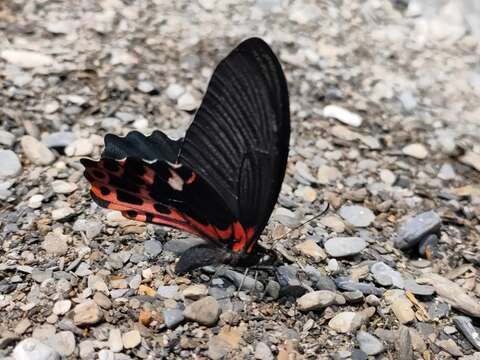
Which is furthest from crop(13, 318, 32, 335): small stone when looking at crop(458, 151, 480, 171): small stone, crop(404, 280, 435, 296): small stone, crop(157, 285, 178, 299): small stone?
crop(458, 151, 480, 171): small stone

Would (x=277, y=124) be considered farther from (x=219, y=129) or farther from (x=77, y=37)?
(x=77, y=37)

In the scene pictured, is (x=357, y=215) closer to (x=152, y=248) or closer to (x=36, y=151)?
(x=152, y=248)

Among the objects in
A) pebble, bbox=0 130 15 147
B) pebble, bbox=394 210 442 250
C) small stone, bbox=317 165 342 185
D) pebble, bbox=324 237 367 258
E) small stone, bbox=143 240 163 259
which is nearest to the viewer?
small stone, bbox=143 240 163 259

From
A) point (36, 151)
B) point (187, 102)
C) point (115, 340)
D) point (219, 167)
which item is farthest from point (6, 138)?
point (115, 340)

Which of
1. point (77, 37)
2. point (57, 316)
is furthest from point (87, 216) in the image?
point (77, 37)

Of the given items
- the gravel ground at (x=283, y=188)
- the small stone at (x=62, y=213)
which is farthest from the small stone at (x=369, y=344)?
the small stone at (x=62, y=213)

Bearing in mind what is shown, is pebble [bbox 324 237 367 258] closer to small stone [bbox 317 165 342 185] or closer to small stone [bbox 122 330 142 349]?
small stone [bbox 317 165 342 185]
